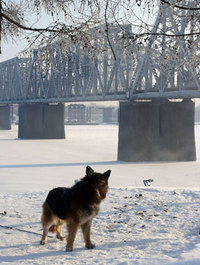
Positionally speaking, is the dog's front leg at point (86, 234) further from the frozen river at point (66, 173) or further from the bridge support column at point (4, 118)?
the bridge support column at point (4, 118)

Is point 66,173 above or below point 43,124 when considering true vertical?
below

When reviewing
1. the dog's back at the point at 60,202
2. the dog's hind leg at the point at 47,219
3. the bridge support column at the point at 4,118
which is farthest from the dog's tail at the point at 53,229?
the bridge support column at the point at 4,118

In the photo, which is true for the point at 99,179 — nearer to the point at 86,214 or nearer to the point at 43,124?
the point at 86,214

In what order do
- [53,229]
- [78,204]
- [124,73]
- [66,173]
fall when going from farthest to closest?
[124,73], [66,173], [53,229], [78,204]

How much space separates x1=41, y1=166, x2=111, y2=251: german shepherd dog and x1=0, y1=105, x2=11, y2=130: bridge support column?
81.5m

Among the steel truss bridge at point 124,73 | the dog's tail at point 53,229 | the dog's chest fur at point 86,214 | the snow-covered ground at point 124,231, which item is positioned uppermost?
the steel truss bridge at point 124,73

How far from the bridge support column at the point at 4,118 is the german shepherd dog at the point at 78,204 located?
8154cm

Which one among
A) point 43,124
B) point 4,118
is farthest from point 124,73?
point 4,118

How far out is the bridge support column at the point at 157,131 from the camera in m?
35.4

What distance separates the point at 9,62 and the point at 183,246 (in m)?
92.4

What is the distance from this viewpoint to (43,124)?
6216 cm

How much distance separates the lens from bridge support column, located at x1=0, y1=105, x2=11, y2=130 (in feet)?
283

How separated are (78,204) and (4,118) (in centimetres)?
8512

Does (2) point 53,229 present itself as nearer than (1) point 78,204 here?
No
